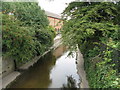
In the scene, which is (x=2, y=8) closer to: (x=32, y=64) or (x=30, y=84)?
(x=32, y=64)

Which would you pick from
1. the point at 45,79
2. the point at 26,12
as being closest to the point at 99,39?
the point at 45,79

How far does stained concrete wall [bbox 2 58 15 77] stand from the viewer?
661 cm

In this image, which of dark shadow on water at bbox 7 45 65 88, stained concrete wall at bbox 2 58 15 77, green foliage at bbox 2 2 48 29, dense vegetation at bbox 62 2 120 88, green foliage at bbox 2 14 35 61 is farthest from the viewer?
green foliage at bbox 2 2 48 29

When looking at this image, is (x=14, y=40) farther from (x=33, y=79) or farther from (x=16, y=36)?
(x=33, y=79)

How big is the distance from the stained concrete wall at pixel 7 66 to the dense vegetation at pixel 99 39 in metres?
3.51

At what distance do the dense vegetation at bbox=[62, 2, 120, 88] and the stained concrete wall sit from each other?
3511mm

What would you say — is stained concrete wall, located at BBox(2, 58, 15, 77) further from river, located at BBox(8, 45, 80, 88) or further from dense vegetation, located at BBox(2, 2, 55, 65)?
river, located at BBox(8, 45, 80, 88)

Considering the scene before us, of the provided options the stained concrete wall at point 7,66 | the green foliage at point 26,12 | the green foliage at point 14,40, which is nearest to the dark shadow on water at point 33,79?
the stained concrete wall at point 7,66

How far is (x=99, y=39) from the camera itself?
5.42 m

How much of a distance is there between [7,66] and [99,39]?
16.7 ft

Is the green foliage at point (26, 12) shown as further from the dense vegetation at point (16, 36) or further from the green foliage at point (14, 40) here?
the green foliage at point (14, 40)

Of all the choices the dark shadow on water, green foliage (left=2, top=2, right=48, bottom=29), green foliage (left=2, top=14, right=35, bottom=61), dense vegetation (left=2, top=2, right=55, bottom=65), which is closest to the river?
the dark shadow on water

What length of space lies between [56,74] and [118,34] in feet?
14.4

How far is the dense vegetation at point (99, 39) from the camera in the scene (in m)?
3.39
